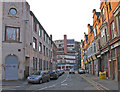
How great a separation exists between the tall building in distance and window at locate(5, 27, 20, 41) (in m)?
72.0

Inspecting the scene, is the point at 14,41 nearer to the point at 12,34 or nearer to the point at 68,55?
the point at 12,34

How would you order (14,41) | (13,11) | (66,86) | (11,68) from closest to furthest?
(66,86), (11,68), (14,41), (13,11)

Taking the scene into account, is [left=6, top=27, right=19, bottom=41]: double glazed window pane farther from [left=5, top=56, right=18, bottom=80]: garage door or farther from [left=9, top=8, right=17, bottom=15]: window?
[left=5, top=56, right=18, bottom=80]: garage door

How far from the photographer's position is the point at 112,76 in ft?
66.7

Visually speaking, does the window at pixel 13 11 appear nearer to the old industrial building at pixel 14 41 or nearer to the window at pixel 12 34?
the old industrial building at pixel 14 41

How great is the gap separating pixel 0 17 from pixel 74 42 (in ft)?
303

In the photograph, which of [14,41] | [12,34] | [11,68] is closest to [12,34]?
[12,34]

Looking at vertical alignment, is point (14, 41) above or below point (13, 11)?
below

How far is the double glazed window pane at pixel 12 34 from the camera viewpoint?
20875 millimetres

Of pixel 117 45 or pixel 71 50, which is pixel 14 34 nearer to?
pixel 117 45

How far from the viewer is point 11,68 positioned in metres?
20.5

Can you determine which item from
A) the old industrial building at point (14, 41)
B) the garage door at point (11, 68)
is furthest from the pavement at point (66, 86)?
the old industrial building at point (14, 41)

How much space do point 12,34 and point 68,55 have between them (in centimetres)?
7748

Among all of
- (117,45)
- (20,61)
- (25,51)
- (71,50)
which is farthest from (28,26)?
(71,50)
